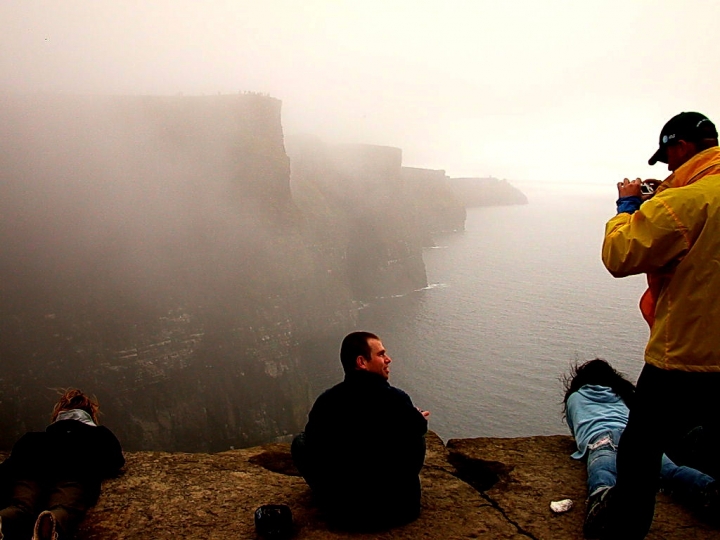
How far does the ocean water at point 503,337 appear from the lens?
57094 mm

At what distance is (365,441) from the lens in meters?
5.33

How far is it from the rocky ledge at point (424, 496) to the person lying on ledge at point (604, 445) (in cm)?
20

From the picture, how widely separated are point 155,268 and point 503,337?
47590 mm

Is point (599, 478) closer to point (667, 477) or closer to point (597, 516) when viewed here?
point (597, 516)

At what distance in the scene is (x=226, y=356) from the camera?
5775cm

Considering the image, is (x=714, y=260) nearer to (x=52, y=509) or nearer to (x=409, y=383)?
(x=52, y=509)

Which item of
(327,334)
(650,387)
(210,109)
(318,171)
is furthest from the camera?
(318,171)

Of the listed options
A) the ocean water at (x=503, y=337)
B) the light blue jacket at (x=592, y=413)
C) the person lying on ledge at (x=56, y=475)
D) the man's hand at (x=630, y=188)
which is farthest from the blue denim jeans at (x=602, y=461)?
the ocean water at (x=503, y=337)

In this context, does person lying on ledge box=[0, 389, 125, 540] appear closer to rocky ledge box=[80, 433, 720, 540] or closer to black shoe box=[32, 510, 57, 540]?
black shoe box=[32, 510, 57, 540]

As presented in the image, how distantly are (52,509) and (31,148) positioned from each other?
62.9 m

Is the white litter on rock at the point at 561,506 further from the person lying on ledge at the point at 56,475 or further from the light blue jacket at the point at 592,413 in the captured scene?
the person lying on ledge at the point at 56,475

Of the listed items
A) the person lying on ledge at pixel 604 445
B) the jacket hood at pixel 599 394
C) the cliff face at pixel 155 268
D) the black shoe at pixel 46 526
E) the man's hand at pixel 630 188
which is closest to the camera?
the man's hand at pixel 630 188

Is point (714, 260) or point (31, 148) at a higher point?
point (31, 148)

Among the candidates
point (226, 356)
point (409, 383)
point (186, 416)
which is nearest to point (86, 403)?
point (186, 416)
